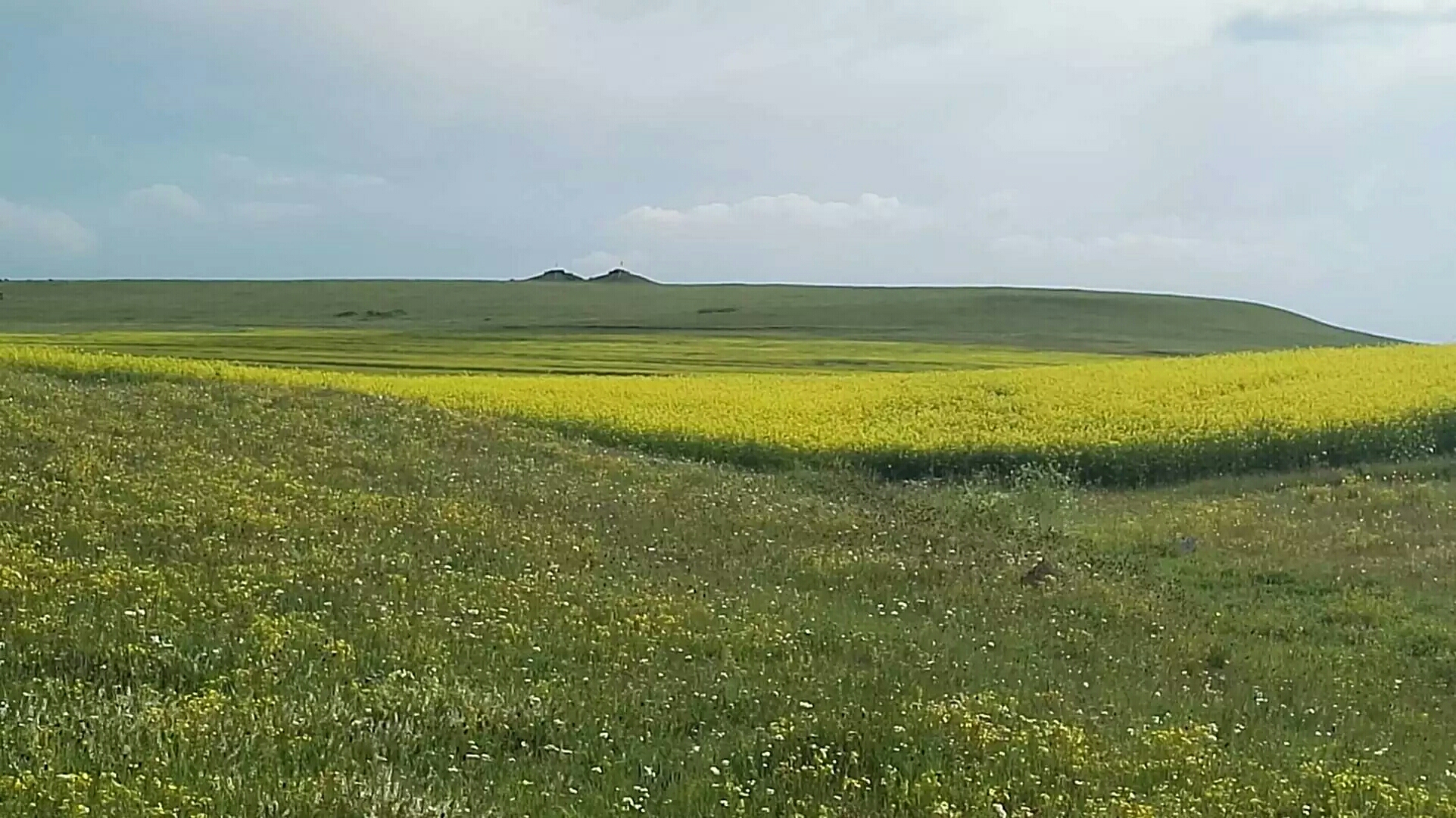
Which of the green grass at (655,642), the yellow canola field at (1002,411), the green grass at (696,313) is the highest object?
the green grass at (696,313)

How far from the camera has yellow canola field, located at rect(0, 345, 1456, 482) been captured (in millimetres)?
24688

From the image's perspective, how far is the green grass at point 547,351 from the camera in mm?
46375

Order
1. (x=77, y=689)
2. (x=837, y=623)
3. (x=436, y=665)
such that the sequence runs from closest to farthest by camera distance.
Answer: (x=77, y=689) → (x=436, y=665) → (x=837, y=623)

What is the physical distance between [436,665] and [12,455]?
31.1 ft

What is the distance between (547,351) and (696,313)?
34846mm

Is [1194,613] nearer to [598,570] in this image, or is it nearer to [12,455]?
[598,570]

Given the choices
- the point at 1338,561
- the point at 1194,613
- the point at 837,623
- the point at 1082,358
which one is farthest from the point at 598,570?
the point at 1082,358

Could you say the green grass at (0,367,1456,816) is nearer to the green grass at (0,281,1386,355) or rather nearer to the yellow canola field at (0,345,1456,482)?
the yellow canola field at (0,345,1456,482)

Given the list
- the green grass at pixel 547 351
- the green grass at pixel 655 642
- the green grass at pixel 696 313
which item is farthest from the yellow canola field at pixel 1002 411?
the green grass at pixel 696 313

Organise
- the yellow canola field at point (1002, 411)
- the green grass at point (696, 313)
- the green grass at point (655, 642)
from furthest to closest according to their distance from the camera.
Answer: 1. the green grass at point (696, 313)
2. the yellow canola field at point (1002, 411)
3. the green grass at point (655, 642)

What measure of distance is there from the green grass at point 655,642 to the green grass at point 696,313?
48.0 meters

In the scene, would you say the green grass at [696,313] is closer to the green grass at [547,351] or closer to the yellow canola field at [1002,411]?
the green grass at [547,351]

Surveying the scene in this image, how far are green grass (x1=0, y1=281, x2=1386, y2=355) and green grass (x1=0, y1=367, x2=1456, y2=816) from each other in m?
48.0

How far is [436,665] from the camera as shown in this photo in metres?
9.09
